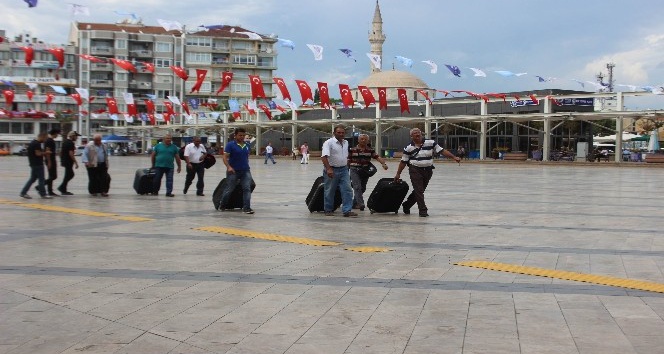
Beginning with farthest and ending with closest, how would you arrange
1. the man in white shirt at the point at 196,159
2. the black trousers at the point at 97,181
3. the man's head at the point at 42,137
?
the man in white shirt at the point at 196,159, the black trousers at the point at 97,181, the man's head at the point at 42,137

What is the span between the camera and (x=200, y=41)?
98.6 meters

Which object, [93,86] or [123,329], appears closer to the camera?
[123,329]

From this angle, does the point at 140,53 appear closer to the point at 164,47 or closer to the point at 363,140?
the point at 164,47

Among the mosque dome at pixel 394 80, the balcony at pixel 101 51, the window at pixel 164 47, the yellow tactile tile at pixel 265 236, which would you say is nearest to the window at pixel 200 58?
the window at pixel 164 47

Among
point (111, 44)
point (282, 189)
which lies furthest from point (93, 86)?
point (282, 189)

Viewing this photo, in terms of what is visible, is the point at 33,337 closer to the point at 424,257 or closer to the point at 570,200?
the point at 424,257

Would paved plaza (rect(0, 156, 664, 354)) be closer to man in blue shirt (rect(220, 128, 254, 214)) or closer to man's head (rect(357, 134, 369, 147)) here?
man in blue shirt (rect(220, 128, 254, 214))

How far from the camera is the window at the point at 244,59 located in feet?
330

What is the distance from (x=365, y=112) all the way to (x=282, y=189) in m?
46.9

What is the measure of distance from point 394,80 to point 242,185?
94.1m

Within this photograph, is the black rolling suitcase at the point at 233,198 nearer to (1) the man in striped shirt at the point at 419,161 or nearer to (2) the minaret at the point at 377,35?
(1) the man in striped shirt at the point at 419,161

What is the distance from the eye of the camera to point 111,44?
302 ft

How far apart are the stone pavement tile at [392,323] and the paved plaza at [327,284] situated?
0.02 meters

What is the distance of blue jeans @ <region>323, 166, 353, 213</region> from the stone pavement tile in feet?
19.2
